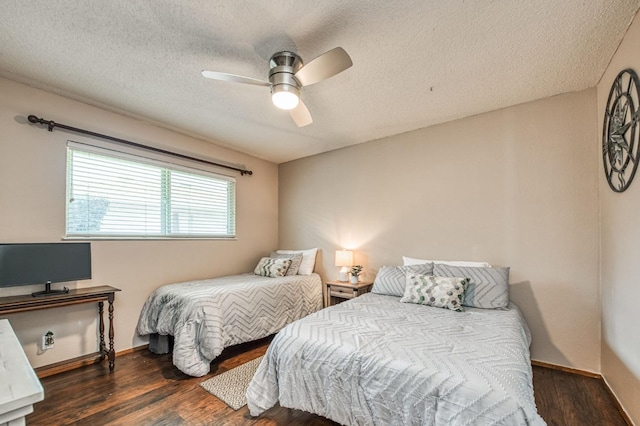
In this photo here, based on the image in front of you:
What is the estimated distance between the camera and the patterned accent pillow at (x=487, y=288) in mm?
2496

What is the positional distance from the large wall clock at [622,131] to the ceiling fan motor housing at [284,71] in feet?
6.86

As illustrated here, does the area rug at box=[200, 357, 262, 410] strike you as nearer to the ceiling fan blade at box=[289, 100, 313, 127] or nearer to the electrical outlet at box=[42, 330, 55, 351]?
the electrical outlet at box=[42, 330, 55, 351]

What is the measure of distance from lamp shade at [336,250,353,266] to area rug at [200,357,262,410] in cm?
158

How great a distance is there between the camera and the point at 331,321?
2.11 m

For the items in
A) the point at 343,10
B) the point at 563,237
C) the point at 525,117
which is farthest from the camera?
the point at 525,117

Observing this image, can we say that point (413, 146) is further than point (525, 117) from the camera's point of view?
Yes

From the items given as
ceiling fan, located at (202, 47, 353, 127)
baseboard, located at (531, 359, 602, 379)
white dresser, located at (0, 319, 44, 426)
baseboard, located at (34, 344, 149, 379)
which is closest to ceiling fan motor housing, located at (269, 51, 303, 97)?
ceiling fan, located at (202, 47, 353, 127)

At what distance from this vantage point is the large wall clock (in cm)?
177

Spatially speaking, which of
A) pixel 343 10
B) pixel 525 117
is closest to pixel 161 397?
pixel 343 10

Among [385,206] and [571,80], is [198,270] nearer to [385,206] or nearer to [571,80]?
[385,206]

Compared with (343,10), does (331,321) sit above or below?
below

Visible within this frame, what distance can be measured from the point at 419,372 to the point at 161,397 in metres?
1.93

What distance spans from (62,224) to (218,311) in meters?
1.64

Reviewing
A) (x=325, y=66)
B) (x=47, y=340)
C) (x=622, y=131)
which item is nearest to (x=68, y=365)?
(x=47, y=340)
